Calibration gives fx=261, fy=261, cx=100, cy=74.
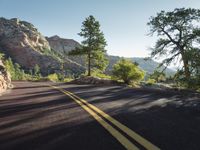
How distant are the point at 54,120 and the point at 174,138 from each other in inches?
106

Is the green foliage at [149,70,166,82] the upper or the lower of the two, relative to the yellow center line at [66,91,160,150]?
upper

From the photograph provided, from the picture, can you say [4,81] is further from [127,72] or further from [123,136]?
[123,136]

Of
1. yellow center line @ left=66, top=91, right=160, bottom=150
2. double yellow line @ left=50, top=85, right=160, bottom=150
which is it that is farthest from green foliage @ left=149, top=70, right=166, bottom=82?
yellow center line @ left=66, top=91, right=160, bottom=150

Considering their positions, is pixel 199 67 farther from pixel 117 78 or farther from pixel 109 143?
pixel 117 78

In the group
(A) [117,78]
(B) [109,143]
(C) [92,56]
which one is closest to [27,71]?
(C) [92,56]

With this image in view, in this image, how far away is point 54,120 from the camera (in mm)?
5488

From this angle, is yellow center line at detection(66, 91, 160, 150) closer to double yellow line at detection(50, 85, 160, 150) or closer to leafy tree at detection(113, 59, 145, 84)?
double yellow line at detection(50, 85, 160, 150)

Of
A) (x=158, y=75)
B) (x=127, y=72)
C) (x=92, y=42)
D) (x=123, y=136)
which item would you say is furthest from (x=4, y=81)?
(x=92, y=42)

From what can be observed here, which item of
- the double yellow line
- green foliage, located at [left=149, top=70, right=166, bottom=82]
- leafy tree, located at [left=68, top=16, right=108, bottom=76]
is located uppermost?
leafy tree, located at [left=68, top=16, right=108, bottom=76]

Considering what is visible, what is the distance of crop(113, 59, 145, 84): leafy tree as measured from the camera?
32.3 meters

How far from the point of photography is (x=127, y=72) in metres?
32.4

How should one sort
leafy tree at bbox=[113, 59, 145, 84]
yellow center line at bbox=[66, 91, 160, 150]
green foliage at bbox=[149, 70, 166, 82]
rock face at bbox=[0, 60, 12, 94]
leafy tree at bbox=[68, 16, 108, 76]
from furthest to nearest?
leafy tree at bbox=[68, 16, 108, 76], leafy tree at bbox=[113, 59, 145, 84], green foliage at bbox=[149, 70, 166, 82], rock face at bbox=[0, 60, 12, 94], yellow center line at bbox=[66, 91, 160, 150]

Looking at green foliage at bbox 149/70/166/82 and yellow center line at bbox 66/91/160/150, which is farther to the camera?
green foliage at bbox 149/70/166/82

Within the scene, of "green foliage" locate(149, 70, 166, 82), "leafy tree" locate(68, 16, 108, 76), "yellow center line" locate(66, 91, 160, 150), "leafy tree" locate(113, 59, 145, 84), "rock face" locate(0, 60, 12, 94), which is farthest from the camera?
"leafy tree" locate(68, 16, 108, 76)
